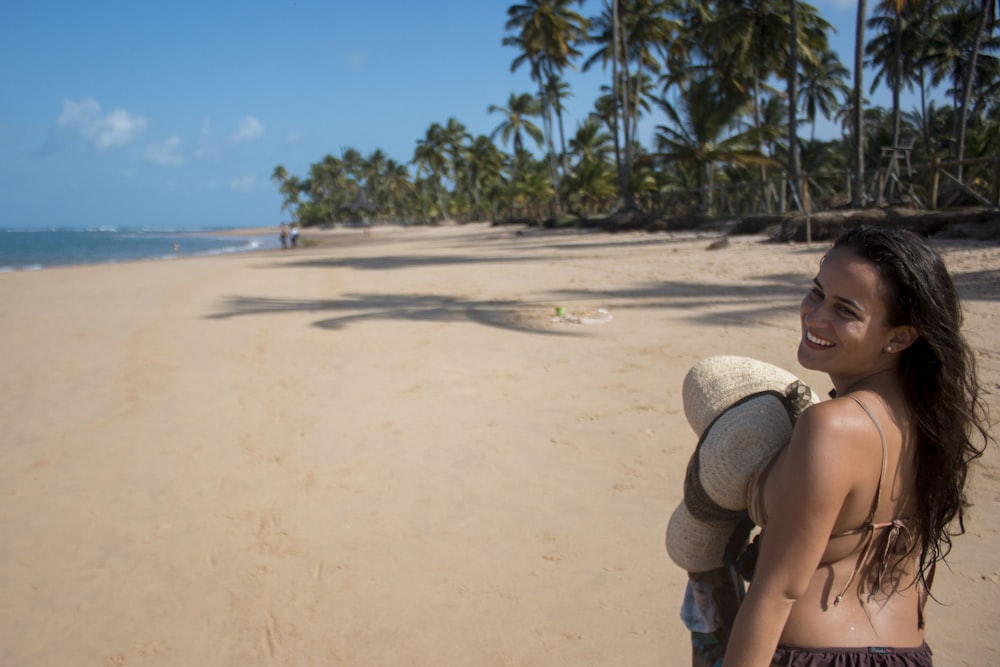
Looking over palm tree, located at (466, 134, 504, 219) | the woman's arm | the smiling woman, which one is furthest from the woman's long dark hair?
palm tree, located at (466, 134, 504, 219)

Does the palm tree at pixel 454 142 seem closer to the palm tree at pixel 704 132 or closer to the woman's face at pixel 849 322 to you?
the palm tree at pixel 704 132

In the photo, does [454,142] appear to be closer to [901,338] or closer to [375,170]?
[375,170]

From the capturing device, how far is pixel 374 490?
3.68m

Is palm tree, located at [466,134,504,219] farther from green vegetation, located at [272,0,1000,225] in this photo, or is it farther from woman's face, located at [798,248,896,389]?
woman's face, located at [798,248,896,389]

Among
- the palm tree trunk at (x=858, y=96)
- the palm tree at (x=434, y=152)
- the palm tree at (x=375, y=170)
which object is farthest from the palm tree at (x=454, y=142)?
the palm tree trunk at (x=858, y=96)

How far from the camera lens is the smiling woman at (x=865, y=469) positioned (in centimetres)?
98

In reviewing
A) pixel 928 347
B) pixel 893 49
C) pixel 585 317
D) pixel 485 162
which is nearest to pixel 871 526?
pixel 928 347

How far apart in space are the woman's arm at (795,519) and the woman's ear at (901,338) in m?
0.20

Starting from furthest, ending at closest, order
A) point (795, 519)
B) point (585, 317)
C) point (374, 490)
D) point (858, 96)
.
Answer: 1. point (858, 96)
2. point (585, 317)
3. point (374, 490)
4. point (795, 519)

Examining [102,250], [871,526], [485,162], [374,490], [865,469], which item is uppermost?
[485,162]

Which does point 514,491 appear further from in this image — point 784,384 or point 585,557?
point 784,384

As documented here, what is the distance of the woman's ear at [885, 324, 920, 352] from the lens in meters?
1.08

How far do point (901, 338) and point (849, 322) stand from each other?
0.09m

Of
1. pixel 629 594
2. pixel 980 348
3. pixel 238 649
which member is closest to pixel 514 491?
pixel 629 594
